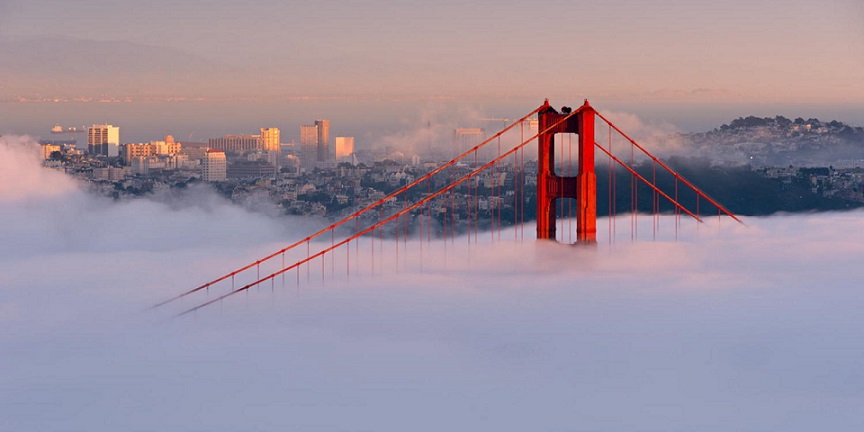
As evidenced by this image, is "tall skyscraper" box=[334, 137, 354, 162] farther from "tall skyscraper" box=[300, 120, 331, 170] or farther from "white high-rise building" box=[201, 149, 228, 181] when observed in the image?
"white high-rise building" box=[201, 149, 228, 181]

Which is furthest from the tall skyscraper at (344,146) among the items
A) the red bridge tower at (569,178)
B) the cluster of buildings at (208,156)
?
the red bridge tower at (569,178)

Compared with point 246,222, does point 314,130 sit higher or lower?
higher

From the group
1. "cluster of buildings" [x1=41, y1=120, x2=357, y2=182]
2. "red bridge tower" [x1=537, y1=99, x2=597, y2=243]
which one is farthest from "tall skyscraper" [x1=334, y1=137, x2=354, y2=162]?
"red bridge tower" [x1=537, y1=99, x2=597, y2=243]

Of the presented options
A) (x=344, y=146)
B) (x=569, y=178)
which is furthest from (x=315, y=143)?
(x=569, y=178)

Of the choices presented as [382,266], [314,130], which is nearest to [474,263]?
[382,266]

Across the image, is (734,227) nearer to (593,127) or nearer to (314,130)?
(593,127)

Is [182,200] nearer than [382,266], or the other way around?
[382,266]

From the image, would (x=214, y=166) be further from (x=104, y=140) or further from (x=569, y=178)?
(x=569, y=178)
